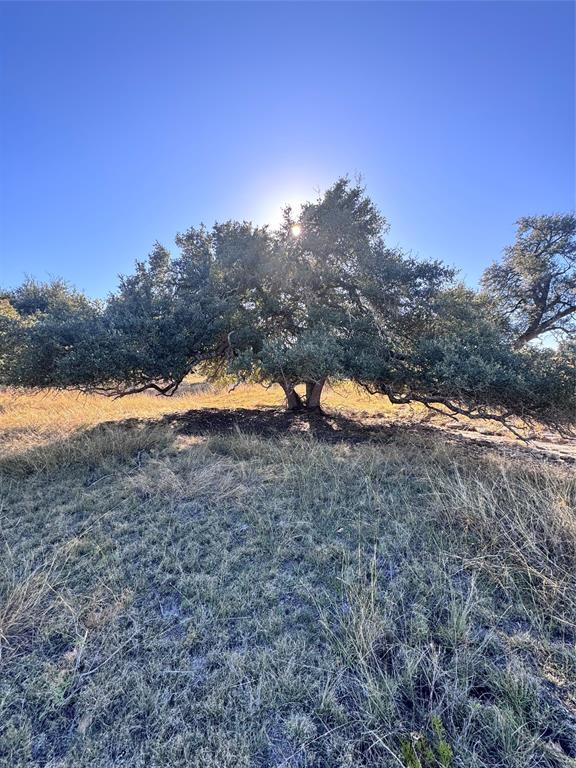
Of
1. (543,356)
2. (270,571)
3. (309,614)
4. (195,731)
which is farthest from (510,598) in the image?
(543,356)

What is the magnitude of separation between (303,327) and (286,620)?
616cm

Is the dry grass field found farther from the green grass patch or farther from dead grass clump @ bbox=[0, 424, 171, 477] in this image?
dead grass clump @ bbox=[0, 424, 171, 477]

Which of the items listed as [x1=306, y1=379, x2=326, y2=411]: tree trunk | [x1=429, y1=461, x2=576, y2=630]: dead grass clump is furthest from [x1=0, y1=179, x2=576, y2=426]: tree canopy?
[x1=429, y1=461, x2=576, y2=630]: dead grass clump

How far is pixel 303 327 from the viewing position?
7.64 meters

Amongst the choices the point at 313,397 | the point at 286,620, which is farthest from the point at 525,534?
the point at 313,397

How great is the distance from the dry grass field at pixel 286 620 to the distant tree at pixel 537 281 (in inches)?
346

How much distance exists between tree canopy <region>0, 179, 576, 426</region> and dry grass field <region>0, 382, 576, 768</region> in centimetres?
204

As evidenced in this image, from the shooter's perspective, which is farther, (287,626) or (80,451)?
(80,451)

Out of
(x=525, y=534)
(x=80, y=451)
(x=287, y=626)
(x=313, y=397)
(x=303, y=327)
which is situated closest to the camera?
(x=287, y=626)

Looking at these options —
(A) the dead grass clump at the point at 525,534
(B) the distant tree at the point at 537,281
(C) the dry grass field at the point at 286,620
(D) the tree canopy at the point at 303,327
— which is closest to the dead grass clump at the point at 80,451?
(C) the dry grass field at the point at 286,620

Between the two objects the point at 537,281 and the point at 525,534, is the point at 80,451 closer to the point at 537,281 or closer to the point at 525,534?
the point at 525,534

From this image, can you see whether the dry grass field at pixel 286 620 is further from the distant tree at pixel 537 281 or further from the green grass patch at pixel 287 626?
the distant tree at pixel 537 281

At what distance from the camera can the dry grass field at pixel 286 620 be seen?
1.62m

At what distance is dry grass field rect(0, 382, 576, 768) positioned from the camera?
162cm
